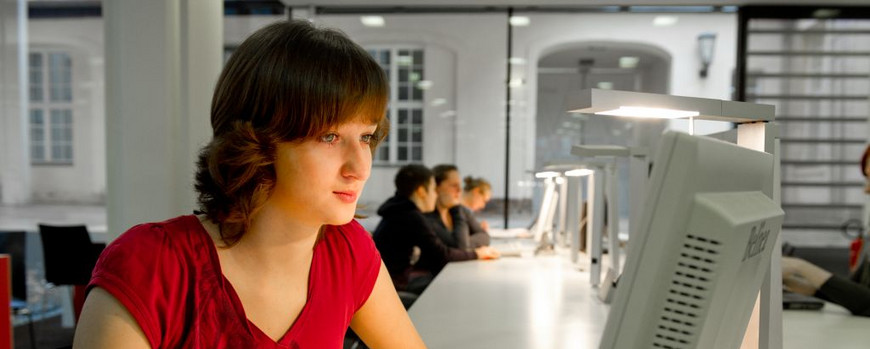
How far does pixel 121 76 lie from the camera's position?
2803 millimetres

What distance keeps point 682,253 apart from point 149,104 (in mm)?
2615

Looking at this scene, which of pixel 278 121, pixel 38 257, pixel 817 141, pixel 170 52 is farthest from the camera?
pixel 817 141

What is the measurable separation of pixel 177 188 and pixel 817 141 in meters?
5.87

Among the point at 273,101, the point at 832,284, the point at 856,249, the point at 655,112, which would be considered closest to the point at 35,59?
the point at 273,101

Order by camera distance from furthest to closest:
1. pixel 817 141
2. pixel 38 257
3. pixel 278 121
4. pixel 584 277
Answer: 1. pixel 817 141
2. pixel 38 257
3. pixel 584 277
4. pixel 278 121

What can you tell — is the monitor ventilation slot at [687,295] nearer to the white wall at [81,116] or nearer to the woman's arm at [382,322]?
the woman's arm at [382,322]

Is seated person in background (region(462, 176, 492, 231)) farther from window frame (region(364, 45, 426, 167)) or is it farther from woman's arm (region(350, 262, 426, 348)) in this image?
woman's arm (region(350, 262, 426, 348))

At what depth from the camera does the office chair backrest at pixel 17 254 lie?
3924 millimetres

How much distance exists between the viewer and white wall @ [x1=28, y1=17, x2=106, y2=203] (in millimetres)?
5207

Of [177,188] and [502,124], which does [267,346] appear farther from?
[502,124]

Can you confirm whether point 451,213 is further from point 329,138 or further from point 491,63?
point 329,138

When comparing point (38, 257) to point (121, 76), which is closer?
point (121, 76)

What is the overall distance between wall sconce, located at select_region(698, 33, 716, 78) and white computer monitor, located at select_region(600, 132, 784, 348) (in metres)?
6.34

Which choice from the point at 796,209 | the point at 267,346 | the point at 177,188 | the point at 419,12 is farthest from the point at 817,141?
the point at 267,346
